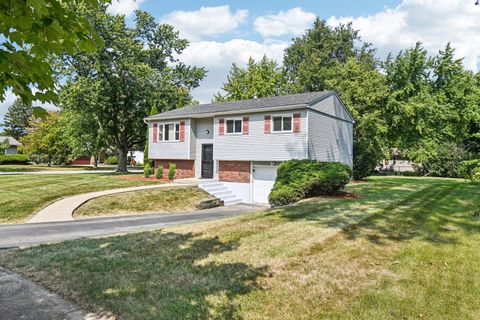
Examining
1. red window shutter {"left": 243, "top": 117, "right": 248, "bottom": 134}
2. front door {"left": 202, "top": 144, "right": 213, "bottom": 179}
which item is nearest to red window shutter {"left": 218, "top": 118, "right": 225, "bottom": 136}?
red window shutter {"left": 243, "top": 117, "right": 248, "bottom": 134}

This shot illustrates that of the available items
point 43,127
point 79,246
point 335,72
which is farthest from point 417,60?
point 43,127

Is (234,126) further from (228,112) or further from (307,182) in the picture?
(307,182)

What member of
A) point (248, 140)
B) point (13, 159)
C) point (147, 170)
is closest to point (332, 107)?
point (248, 140)

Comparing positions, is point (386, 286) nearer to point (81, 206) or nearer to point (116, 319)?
point (116, 319)

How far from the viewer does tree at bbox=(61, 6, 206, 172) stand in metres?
26.9

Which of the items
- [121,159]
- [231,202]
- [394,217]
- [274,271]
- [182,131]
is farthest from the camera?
[121,159]

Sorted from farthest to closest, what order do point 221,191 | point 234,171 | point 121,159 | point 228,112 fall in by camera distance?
1. point 121,159
2. point 234,171
3. point 228,112
4. point 221,191

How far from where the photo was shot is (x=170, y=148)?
24.2m

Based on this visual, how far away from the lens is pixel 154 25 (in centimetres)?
3481

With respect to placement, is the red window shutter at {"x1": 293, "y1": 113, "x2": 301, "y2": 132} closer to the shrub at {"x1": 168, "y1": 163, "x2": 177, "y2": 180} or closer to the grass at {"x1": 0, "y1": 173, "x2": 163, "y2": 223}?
the shrub at {"x1": 168, "y1": 163, "x2": 177, "y2": 180}

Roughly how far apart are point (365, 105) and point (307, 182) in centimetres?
1771

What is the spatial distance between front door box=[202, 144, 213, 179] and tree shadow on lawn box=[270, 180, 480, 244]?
477 inches

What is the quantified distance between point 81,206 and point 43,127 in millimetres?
35560

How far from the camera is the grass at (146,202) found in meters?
14.7
